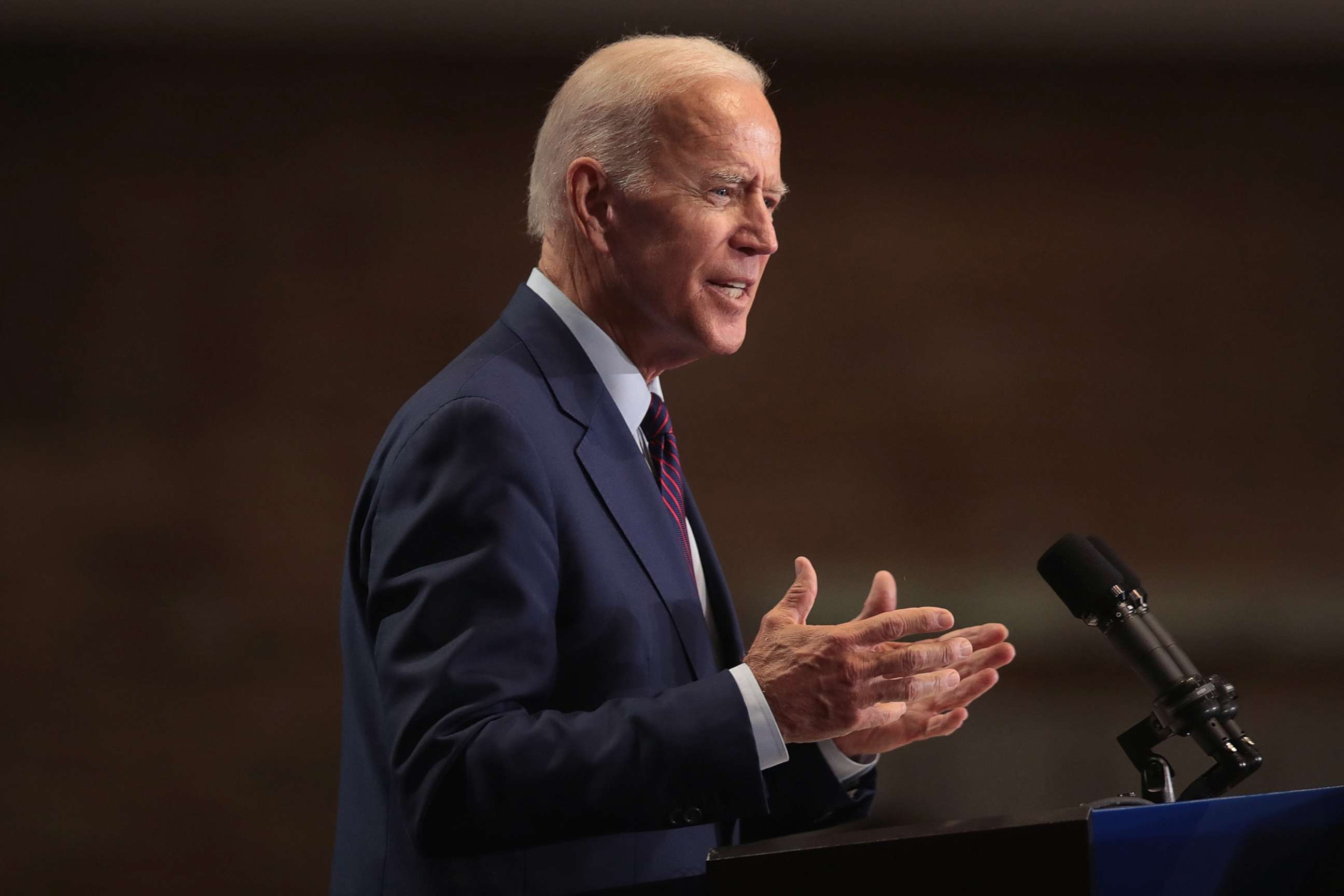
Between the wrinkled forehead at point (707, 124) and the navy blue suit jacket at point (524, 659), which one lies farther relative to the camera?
the wrinkled forehead at point (707, 124)

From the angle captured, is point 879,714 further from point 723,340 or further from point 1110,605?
point 723,340

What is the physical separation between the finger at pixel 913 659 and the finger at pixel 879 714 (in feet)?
0.13

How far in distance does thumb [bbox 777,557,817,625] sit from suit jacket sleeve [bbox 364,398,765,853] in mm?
97

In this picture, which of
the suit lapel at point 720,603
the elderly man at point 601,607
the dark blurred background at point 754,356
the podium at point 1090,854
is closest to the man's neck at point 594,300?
the elderly man at point 601,607

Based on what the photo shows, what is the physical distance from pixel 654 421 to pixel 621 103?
0.37 meters

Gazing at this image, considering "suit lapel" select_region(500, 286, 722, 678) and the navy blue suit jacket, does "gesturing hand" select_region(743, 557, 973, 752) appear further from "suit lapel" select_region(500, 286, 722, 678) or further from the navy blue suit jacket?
"suit lapel" select_region(500, 286, 722, 678)

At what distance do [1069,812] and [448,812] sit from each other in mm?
513

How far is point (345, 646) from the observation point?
129cm

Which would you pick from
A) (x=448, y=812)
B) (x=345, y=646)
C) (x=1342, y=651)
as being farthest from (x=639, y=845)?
(x=1342, y=651)

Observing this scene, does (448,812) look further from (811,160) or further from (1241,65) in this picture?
(1241,65)

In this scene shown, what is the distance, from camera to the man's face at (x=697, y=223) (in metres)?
1.37

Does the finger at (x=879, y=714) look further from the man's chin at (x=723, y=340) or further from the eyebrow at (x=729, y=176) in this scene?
the eyebrow at (x=729, y=176)

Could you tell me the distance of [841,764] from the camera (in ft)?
4.90

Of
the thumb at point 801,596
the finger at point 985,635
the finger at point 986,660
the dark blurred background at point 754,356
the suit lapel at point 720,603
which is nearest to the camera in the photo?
the thumb at point 801,596
